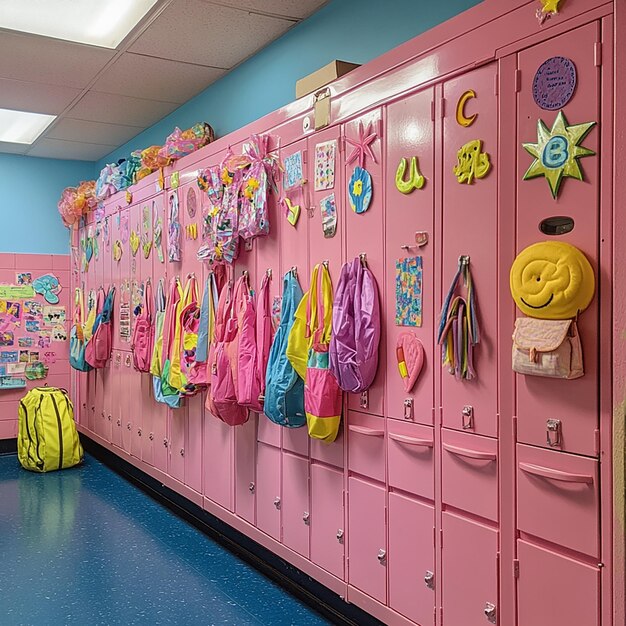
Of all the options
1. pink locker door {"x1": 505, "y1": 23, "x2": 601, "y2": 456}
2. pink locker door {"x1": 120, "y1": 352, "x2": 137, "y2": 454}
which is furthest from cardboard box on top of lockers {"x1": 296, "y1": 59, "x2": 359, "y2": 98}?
pink locker door {"x1": 120, "y1": 352, "x2": 137, "y2": 454}

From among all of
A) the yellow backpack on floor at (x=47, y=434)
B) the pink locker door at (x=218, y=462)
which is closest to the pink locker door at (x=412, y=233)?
the pink locker door at (x=218, y=462)

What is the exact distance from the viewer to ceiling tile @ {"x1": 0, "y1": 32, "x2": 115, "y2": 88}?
393 cm

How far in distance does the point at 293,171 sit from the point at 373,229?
66 centimetres

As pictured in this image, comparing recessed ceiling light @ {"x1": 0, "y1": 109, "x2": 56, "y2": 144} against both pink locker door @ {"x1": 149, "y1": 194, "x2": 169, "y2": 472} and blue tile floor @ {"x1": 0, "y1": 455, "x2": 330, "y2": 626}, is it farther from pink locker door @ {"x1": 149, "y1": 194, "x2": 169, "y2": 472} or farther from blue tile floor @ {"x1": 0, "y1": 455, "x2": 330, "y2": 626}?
blue tile floor @ {"x1": 0, "y1": 455, "x2": 330, "y2": 626}

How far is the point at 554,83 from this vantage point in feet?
6.49

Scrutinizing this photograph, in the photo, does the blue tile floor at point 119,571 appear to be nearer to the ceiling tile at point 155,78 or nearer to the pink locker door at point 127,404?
the pink locker door at point 127,404

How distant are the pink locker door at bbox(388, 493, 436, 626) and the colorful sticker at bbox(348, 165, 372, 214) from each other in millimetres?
1096

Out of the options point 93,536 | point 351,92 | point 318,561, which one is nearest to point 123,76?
point 351,92

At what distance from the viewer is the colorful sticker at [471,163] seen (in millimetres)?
2217

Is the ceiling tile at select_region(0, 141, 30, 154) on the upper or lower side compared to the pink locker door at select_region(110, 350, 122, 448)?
upper

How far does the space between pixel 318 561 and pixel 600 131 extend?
208 centimetres

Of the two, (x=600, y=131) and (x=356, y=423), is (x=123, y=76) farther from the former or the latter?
(x=600, y=131)

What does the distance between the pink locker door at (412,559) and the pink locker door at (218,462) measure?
142 centimetres

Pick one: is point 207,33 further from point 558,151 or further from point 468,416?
point 468,416
